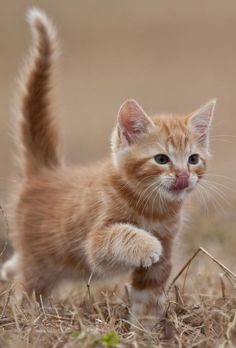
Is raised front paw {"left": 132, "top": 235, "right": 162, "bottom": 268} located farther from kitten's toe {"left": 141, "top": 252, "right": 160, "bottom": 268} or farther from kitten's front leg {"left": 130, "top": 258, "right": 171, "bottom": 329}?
kitten's front leg {"left": 130, "top": 258, "right": 171, "bottom": 329}

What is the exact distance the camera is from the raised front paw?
156 inches

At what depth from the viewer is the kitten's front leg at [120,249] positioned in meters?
3.98

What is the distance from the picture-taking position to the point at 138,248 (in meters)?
3.98

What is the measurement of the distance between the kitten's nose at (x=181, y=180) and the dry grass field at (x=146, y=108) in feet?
1.35

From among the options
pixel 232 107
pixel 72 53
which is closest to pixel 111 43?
pixel 72 53

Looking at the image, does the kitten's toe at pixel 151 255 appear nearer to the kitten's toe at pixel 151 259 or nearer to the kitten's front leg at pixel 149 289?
the kitten's toe at pixel 151 259

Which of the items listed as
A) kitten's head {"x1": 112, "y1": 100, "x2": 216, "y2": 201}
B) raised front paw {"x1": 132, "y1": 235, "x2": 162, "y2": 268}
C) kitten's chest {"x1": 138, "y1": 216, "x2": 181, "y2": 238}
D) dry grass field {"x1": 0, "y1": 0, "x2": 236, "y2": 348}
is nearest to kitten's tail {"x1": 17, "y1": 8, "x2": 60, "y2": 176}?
dry grass field {"x1": 0, "y1": 0, "x2": 236, "y2": 348}

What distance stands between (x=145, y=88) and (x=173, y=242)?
8638 mm

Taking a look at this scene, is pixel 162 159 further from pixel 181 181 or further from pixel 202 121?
pixel 202 121

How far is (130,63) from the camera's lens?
14750 mm

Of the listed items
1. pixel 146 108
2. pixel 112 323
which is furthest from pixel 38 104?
pixel 146 108

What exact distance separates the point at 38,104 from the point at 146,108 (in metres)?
5.82

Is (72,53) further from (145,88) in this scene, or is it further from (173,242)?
(173,242)

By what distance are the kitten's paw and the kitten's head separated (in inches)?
10.7
